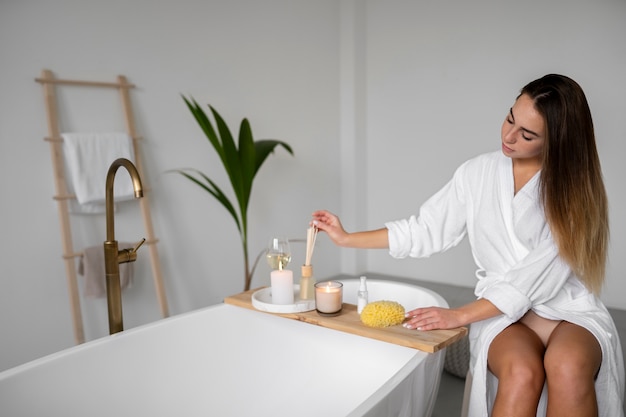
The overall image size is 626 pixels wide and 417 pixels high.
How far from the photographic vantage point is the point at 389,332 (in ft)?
4.48

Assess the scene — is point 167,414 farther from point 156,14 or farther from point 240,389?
point 156,14

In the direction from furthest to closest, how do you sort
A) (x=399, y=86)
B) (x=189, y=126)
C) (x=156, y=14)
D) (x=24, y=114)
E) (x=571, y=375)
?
1. (x=399, y=86)
2. (x=189, y=126)
3. (x=156, y=14)
4. (x=24, y=114)
5. (x=571, y=375)

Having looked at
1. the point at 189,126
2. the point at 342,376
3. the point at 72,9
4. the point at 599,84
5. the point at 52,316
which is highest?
the point at 72,9

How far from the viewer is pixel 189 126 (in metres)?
3.23

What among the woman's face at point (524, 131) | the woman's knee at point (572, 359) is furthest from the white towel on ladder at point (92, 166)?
the woman's knee at point (572, 359)

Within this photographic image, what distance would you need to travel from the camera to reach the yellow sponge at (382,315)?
1.41m

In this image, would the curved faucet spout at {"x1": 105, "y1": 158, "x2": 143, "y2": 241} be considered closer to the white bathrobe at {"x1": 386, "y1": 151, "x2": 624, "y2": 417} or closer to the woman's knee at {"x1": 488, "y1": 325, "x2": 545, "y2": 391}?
the white bathrobe at {"x1": 386, "y1": 151, "x2": 624, "y2": 417}

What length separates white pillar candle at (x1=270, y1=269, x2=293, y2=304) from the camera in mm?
1612

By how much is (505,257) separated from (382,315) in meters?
0.44

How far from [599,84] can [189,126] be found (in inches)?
103

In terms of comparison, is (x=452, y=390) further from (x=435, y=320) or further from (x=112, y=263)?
(x=112, y=263)

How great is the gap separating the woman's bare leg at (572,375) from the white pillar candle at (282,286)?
73 cm

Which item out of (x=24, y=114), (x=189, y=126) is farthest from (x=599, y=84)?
(x=24, y=114)

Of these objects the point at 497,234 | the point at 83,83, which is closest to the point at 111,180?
the point at 497,234
